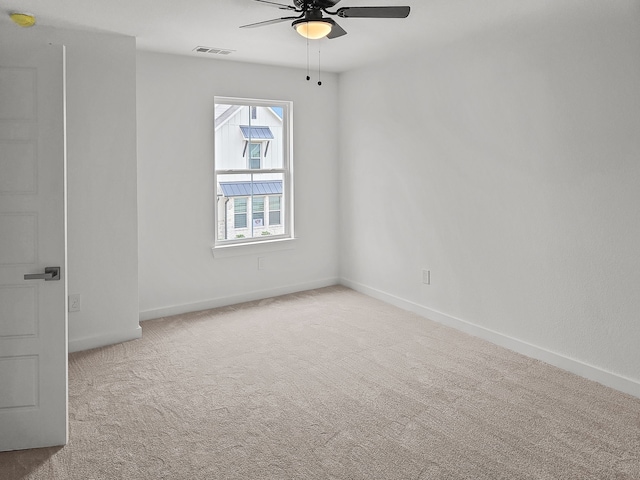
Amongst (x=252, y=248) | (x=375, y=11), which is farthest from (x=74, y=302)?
(x=375, y=11)

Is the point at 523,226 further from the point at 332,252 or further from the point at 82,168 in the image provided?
the point at 82,168

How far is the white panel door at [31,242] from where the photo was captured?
7.91 ft

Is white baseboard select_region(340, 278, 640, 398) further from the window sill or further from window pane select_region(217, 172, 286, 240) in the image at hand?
window pane select_region(217, 172, 286, 240)

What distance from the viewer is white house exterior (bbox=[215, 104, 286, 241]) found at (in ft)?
16.5

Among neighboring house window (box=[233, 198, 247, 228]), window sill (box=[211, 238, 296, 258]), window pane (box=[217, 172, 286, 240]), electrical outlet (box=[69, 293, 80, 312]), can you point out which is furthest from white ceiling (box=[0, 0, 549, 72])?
electrical outlet (box=[69, 293, 80, 312])

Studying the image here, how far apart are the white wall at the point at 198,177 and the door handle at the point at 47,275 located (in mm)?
2087

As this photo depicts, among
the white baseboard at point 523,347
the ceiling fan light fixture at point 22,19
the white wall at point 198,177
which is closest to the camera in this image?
the white baseboard at point 523,347

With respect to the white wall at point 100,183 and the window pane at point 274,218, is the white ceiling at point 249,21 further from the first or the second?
the window pane at point 274,218

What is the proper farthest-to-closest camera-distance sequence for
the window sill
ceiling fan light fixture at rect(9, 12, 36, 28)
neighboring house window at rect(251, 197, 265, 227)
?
A: neighboring house window at rect(251, 197, 265, 227) < the window sill < ceiling fan light fixture at rect(9, 12, 36, 28)

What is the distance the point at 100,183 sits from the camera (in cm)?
392

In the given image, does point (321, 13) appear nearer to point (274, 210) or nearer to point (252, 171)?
point (252, 171)

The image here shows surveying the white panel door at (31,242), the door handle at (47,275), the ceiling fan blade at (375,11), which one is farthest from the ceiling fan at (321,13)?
the door handle at (47,275)

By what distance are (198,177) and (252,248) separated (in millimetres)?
922

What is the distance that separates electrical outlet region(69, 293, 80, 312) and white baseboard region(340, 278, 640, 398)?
2812 mm
